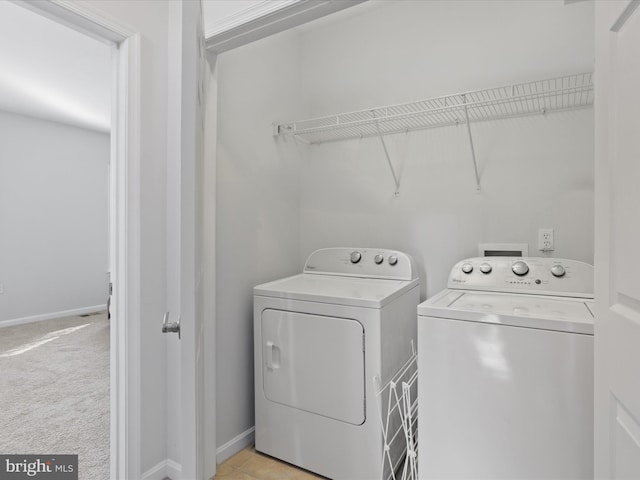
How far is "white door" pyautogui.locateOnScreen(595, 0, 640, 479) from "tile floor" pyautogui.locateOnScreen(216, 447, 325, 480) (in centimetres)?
138

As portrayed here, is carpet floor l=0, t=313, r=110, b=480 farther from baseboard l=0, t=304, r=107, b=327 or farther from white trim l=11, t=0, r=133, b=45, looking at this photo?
white trim l=11, t=0, r=133, b=45

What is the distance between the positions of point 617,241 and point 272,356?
5.14 feet

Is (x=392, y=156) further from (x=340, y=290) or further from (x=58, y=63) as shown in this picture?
(x=58, y=63)

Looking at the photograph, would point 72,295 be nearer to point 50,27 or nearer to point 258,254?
point 50,27

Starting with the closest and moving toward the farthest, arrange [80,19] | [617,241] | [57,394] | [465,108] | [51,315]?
[617,241] → [80,19] → [465,108] → [57,394] → [51,315]

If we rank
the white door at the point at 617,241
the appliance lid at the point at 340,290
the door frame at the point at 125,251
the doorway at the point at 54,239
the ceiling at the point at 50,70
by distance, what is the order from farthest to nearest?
the ceiling at the point at 50,70 → the doorway at the point at 54,239 → the appliance lid at the point at 340,290 → the door frame at the point at 125,251 → the white door at the point at 617,241

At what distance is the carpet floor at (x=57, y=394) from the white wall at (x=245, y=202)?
741 millimetres

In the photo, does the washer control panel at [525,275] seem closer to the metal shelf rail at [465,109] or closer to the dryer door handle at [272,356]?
the metal shelf rail at [465,109]

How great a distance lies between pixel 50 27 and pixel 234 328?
272 cm

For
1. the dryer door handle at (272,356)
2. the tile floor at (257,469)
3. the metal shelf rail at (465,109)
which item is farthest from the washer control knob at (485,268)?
the tile floor at (257,469)

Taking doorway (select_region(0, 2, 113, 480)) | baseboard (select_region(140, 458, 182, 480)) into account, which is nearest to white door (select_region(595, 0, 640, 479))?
baseboard (select_region(140, 458, 182, 480))

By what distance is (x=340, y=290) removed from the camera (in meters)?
1.93

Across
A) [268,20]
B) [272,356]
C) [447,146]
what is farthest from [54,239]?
[447,146]

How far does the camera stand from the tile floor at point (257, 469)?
184 cm
